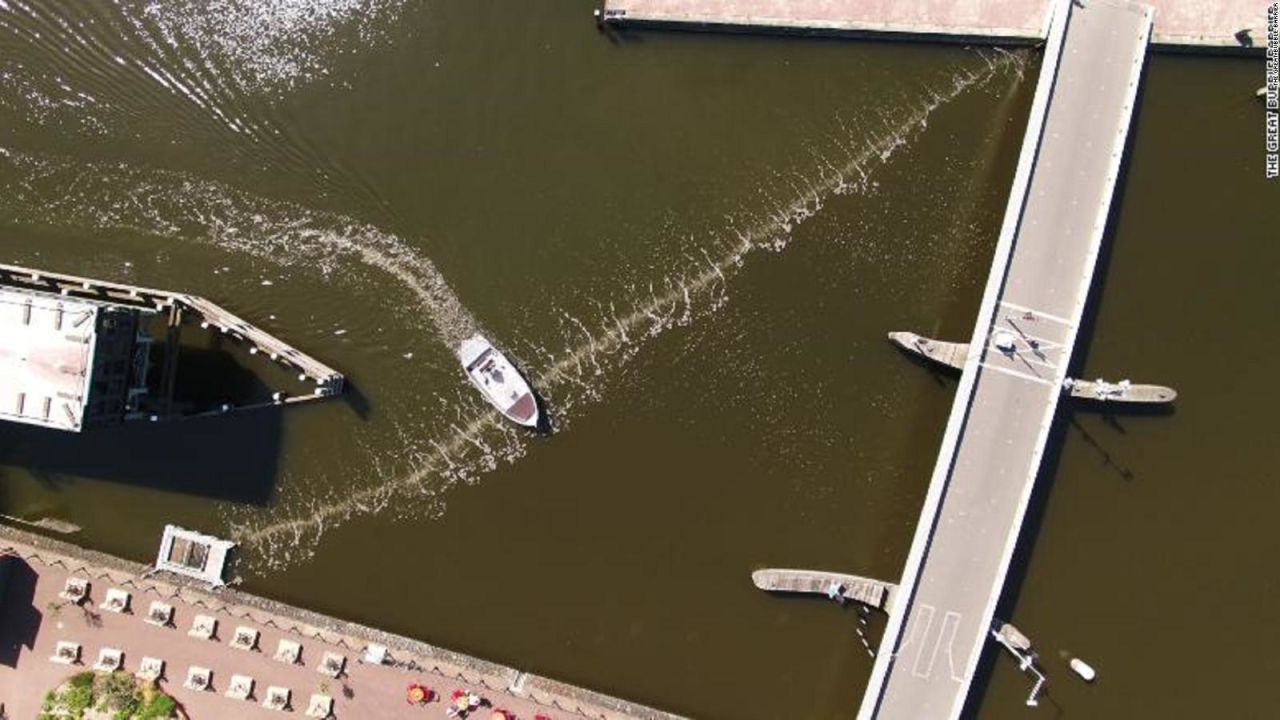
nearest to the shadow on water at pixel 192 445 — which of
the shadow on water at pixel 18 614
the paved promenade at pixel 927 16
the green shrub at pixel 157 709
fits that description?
the shadow on water at pixel 18 614

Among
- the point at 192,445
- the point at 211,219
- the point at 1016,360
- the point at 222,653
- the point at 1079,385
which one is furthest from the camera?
the point at 211,219

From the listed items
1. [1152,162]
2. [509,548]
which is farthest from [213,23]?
[1152,162]

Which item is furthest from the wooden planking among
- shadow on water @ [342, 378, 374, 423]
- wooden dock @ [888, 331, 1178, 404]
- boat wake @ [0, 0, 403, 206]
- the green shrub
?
wooden dock @ [888, 331, 1178, 404]

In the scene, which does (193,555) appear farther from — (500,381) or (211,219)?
(500,381)

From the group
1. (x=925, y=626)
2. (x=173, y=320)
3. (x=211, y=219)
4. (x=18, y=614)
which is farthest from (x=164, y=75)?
(x=925, y=626)

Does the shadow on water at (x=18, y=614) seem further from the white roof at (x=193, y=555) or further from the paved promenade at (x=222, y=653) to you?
the white roof at (x=193, y=555)

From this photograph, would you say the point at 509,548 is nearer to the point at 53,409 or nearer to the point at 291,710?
the point at 291,710

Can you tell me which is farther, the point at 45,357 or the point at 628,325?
the point at 628,325
